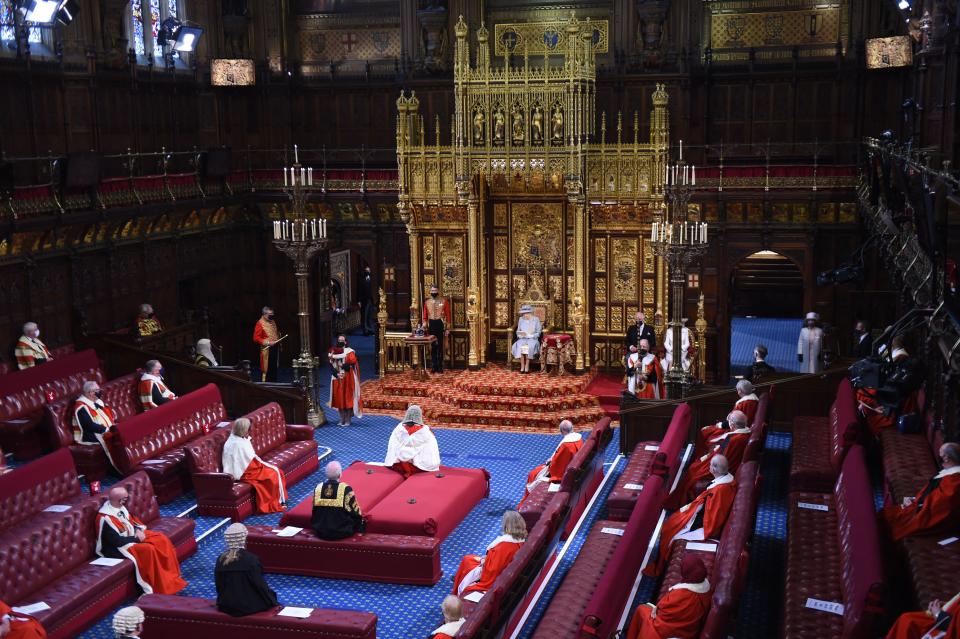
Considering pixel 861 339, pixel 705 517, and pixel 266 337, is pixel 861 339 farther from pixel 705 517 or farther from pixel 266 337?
pixel 266 337

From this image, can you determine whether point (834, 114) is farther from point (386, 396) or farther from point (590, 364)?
point (386, 396)

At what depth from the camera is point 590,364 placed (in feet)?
68.6

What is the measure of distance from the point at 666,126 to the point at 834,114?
14.9ft

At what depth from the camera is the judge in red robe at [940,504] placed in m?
10.1

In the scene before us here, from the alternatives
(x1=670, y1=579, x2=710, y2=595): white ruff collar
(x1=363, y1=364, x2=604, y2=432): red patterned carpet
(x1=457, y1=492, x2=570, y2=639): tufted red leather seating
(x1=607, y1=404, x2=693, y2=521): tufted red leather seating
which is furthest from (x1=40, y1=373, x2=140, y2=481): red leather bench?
(x1=670, y1=579, x2=710, y2=595): white ruff collar

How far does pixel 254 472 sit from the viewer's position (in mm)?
14234

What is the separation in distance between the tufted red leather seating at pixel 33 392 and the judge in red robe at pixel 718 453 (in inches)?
366

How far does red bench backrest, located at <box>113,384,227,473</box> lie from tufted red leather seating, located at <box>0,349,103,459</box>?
1720mm

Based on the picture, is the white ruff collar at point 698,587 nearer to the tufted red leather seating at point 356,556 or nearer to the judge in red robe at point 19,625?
the tufted red leather seating at point 356,556

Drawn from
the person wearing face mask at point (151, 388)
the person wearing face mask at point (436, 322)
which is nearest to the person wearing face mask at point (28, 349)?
the person wearing face mask at point (151, 388)

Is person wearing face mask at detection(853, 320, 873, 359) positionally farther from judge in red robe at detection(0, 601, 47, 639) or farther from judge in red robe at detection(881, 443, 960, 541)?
judge in red robe at detection(0, 601, 47, 639)

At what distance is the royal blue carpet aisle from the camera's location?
76.0 feet

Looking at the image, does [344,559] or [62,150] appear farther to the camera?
[62,150]

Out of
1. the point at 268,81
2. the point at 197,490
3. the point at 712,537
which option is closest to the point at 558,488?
the point at 712,537
